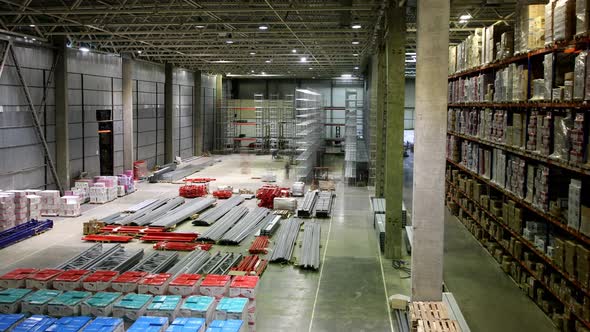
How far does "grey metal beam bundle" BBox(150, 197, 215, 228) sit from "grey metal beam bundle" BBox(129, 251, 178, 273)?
3392mm

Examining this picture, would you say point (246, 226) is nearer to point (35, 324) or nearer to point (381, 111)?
point (381, 111)

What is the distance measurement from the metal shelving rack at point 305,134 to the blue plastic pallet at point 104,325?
1885 cm

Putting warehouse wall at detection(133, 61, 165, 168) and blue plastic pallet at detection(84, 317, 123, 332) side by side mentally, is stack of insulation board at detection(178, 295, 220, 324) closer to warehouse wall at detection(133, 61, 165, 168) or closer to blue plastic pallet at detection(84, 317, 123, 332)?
blue plastic pallet at detection(84, 317, 123, 332)

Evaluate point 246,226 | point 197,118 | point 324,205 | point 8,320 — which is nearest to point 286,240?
point 246,226

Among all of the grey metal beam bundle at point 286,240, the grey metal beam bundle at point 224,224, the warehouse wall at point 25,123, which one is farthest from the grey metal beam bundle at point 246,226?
the warehouse wall at point 25,123

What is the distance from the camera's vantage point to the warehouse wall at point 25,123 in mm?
18969

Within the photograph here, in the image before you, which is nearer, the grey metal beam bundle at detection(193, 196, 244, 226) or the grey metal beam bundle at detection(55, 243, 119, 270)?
the grey metal beam bundle at detection(55, 243, 119, 270)

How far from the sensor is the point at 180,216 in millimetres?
18969

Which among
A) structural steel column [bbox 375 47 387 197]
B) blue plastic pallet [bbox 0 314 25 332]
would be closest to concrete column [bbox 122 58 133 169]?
structural steel column [bbox 375 47 387 197]

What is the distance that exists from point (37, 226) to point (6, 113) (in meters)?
4.62

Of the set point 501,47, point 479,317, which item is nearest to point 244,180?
point 501,47

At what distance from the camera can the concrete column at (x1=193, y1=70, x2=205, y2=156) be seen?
135 ft

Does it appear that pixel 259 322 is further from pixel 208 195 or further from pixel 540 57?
pixel 208 195

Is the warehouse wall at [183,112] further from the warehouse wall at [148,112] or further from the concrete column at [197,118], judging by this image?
the warehouse wall at [148,112]
